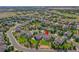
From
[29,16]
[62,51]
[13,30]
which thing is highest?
[29,16]

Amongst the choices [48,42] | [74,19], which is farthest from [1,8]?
[74,19]

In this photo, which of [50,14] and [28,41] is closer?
[28,41]

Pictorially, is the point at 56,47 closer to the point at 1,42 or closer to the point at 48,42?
the point at 48,42

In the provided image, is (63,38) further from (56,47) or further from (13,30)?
(13,30)

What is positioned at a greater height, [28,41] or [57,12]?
[57,12]

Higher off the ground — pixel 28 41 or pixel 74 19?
pixel 74 19

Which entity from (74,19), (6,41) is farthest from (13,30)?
(74,19)

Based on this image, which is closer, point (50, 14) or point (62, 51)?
point (62, 51)
